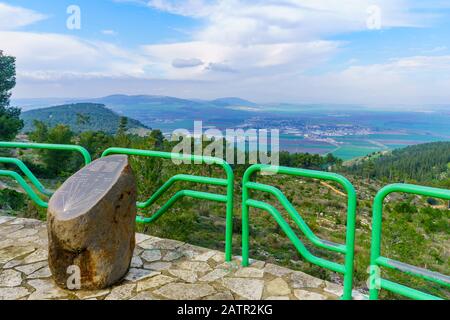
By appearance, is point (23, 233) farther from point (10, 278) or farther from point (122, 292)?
point (122, 292)

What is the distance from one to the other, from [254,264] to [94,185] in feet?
5.53

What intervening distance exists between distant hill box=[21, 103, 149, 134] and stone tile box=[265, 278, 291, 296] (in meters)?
51.4

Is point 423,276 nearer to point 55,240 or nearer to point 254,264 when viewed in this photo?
point 254,264

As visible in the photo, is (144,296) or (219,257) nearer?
(144,296)

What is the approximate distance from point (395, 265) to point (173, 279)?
5.97 feet

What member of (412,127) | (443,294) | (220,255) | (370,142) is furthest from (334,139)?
(220,255)

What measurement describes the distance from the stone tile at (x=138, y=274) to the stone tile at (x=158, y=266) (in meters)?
0.07

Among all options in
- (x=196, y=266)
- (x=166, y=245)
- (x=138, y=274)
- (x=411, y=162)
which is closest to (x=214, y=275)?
Result: (x=196, y=266)

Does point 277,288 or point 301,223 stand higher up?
point 301,223

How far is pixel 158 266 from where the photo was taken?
3.37m

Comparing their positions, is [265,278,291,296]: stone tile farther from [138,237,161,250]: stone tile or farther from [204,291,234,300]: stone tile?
[138,237,161,250]: stone tile

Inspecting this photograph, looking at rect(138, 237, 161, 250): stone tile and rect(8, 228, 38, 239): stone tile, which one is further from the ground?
rect(8, 228, 38, 239): stone tile

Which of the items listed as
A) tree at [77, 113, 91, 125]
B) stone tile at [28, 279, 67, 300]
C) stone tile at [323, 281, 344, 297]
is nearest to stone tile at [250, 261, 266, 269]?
stone tile at [323, 281, 344, 297]

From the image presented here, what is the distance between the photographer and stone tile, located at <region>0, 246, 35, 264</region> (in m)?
3.51
